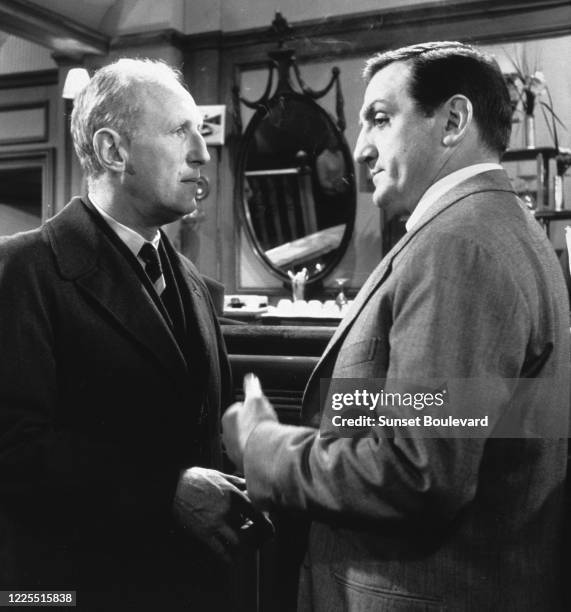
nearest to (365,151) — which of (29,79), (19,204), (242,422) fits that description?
(242,422)

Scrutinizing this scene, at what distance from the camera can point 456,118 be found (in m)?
1.06

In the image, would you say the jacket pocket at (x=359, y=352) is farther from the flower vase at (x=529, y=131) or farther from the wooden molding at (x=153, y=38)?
the wooden molding at (x=153, y=38)

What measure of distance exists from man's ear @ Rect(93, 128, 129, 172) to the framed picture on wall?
284 cm

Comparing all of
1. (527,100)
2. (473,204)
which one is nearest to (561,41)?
(527,100)

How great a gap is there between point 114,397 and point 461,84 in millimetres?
760

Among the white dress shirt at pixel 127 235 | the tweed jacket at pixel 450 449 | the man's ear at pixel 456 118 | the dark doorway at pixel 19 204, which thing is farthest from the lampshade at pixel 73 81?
the tweed jacket at pixel 450 449

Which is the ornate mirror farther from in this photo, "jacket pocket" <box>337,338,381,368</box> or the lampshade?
"jacket pocket" <box>337,338,381,368</box>

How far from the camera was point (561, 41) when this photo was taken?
3.61 meters

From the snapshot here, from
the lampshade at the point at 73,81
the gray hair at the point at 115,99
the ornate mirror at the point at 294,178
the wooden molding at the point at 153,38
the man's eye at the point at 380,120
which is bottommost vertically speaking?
the man's eye at the point at 380,120

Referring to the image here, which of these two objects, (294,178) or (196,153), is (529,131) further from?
(196,153)

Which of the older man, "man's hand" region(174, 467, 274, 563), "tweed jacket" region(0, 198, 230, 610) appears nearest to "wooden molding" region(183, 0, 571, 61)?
the older man

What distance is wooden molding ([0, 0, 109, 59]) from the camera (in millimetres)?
3477

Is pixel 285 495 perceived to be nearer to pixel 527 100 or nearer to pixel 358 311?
pixel 358 311

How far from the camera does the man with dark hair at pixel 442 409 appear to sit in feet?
2.71
